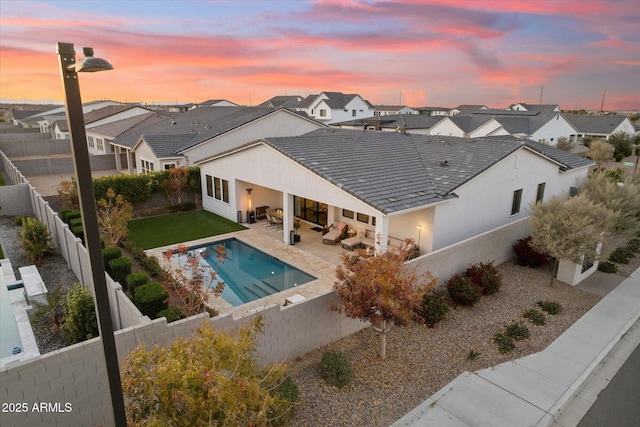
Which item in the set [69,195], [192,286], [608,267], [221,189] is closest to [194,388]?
[192,286]

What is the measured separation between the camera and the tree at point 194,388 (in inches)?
192

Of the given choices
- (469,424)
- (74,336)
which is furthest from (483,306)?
(74,336)

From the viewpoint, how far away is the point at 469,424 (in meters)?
8.24

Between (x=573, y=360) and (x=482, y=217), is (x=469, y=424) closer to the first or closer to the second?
(x=573, y=360)

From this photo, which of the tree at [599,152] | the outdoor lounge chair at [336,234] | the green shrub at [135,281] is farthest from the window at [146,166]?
the tree at [599,152]

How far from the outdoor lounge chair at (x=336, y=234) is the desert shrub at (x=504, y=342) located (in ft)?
30.4

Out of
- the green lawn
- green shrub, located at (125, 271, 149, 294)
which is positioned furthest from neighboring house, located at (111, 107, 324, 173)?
green shrub, located at (125, 271, 149, 294)

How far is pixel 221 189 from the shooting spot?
24453 millimetres

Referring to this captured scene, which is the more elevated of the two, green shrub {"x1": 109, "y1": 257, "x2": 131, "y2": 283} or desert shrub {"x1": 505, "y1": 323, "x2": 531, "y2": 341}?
green shrub {"x1": 109, "y1": 257, "x2": 131, "y2": 283}

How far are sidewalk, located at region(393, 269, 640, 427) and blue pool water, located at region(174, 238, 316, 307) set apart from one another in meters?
7.61

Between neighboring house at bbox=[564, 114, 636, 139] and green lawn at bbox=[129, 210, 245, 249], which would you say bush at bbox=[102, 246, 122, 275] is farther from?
neighboring house at bbox=[564, 114, 636, 139]

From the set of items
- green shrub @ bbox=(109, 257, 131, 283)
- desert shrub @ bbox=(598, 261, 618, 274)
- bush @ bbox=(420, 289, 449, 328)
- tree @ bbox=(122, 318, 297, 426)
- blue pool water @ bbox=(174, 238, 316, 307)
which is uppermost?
tree @ bbox=(122, 318, 297, 426)

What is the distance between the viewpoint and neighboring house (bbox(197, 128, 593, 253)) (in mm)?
16031

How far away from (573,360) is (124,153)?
131ft
